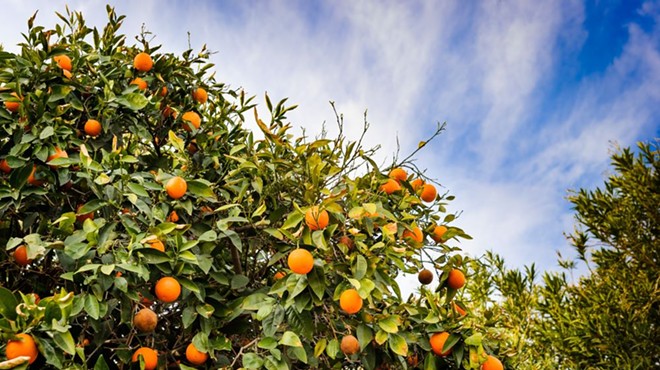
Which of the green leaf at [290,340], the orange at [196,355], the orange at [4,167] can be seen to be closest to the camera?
the green leaf at [290,340]

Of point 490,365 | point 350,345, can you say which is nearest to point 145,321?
point 350,345

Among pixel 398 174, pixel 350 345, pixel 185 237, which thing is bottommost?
pixel 350 345

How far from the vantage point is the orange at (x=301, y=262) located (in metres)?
1.69

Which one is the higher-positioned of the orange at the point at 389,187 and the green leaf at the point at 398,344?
the orange at the point at 389,187

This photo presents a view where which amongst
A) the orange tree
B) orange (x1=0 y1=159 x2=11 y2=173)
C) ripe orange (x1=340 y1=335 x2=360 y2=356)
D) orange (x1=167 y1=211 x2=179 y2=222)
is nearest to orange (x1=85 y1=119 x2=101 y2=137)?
the orange tree

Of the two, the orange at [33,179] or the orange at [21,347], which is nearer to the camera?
the orange at [21,347]

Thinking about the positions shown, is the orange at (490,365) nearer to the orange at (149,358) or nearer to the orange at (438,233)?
the orange at (438,233)

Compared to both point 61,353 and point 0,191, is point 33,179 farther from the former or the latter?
point 61,353

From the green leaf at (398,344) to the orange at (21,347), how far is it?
1.04m

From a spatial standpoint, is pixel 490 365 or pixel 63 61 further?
pixel 63 61

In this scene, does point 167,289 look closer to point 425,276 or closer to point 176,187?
point 176,187

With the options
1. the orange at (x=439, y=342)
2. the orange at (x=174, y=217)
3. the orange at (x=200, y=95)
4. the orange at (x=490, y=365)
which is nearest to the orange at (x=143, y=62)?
the orange at (x=200, y=95)

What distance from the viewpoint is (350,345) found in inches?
71.1

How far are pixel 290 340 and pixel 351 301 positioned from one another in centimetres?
22
